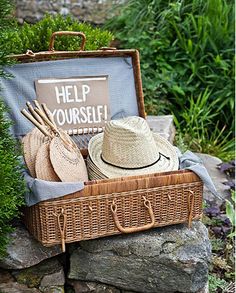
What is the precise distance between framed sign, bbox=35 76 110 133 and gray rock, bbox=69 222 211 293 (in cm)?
73

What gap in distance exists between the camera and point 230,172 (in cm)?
464

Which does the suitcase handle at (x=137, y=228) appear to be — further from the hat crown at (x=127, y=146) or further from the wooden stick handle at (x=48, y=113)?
the wooden stick handle at (x=48, y=113)

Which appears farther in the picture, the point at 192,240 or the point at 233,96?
the point at 233,96

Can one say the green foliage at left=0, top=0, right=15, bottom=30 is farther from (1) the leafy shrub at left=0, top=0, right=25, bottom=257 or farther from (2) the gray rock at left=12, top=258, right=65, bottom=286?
(2) the gray rock at left=12, top=258, right=65, bottom=286

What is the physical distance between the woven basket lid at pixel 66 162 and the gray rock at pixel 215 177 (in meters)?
1.52

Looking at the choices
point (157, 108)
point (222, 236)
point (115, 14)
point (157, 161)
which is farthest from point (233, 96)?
point (157, 161)

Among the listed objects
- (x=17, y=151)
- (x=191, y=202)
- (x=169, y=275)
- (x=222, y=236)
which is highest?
(x=17, y=151)

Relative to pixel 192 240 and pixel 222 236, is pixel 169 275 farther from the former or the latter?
pixel 222 236

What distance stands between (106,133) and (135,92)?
63 cm

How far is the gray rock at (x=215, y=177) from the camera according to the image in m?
4.22

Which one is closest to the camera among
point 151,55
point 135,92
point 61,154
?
point 61,154

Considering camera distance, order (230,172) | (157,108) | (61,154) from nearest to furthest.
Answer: (61,154), (230,172), (157,108)

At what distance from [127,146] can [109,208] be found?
321 mm

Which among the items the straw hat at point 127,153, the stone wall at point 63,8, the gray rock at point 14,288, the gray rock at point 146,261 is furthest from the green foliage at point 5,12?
the stone wall at point 63,8
